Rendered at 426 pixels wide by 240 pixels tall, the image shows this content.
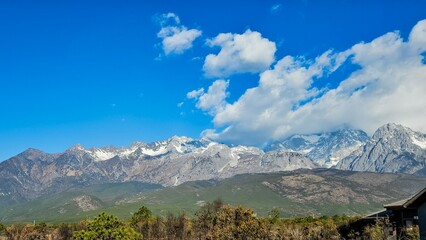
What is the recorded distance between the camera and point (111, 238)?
52.2 meters

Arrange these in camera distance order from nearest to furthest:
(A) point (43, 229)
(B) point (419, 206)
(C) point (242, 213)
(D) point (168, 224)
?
(B) point (419, 206) → (C) point (242, 213) → (D) point (168, 224) → (A) point (43, 229)

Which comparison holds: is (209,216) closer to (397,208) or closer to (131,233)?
(397,208)

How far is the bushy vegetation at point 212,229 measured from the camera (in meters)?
52.5

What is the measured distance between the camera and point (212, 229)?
91562mm

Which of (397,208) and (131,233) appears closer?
(131,233)

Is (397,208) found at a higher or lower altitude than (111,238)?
higher

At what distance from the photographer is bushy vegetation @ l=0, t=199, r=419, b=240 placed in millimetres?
52469

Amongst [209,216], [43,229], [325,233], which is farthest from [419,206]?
[43,229]

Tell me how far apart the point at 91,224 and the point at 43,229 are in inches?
4374

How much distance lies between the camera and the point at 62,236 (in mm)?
130625

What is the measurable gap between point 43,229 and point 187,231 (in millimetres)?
53653

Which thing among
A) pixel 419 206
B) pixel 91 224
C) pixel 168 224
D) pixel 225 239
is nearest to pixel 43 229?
pixel 168 224

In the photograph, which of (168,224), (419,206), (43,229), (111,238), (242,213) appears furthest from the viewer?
(43,229)

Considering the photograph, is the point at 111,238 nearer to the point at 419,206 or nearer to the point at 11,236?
the point at 419,206
